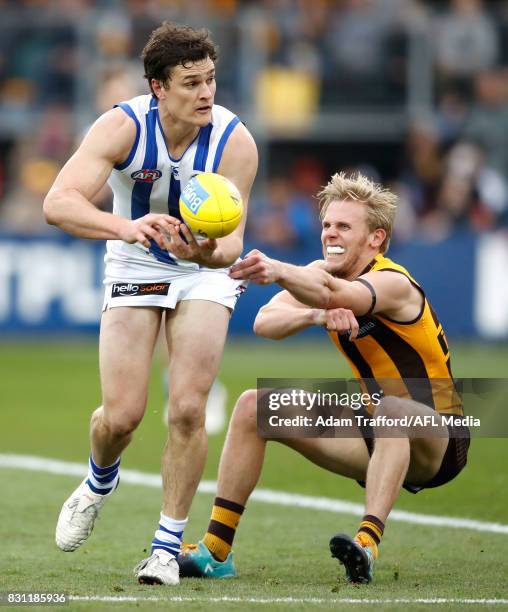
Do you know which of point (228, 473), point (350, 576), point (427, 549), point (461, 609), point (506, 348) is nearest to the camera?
point (461, 609)

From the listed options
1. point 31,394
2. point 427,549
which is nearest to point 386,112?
point 31,394

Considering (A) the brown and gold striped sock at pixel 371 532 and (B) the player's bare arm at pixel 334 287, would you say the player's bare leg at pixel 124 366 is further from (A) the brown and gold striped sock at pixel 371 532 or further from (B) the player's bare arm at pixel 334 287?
(A) the brown and gold striped sock at pixel 371 532

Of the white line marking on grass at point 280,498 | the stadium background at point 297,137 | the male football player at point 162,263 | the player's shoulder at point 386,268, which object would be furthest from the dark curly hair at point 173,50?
the stadium background at point 297,137

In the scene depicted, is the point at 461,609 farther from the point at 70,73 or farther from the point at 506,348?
the point at 70,73

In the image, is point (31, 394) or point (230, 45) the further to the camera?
point (230, 45)

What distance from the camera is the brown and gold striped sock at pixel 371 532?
595 cm

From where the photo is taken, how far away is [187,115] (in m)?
6.33

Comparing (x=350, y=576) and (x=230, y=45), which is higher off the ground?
(x=230, y=45)

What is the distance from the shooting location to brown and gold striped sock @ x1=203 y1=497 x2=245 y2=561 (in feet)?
20.6

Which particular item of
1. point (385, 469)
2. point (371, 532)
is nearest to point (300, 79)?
point (385, 469)

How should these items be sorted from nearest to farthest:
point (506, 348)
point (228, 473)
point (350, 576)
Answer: point (350, 576) → point (228, 473) → point (506, 348)

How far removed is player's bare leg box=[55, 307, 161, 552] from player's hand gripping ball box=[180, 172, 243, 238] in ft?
2.62

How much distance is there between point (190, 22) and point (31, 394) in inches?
308

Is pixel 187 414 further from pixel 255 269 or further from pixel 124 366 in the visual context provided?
pixel 255 269
